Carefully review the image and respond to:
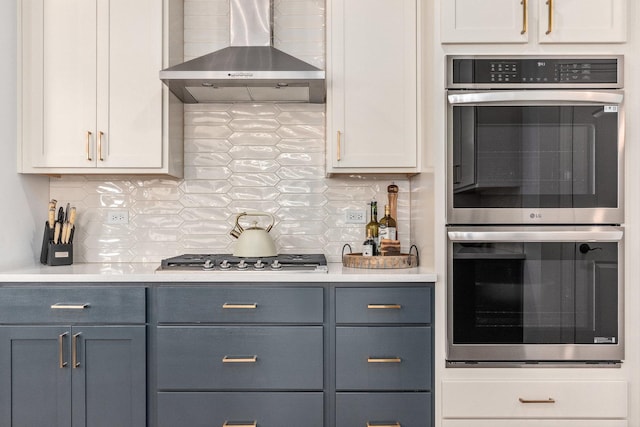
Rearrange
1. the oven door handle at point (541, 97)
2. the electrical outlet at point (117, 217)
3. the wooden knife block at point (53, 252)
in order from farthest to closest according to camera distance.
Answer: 1. the electrical outlet at point (117, 217)
2. the wooden knife block at point (53, 252)
3. the oven door handle at point (541, 97)

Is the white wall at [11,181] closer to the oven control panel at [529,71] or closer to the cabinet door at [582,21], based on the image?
the oven control panel at [529,71]

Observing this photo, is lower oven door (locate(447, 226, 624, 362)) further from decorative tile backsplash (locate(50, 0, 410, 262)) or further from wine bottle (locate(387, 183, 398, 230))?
decorative tile backsplash (locate(50, 0, 410, 262))

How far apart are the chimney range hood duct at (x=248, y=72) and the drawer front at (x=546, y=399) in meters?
1.55

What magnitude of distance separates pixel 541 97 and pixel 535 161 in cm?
27

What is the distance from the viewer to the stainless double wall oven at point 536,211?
6.65 ft

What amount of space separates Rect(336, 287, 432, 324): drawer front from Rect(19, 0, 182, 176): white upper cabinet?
1271 mm

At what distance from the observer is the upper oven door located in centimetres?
203

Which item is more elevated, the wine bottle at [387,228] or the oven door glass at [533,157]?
the oven door glass at [533,157]

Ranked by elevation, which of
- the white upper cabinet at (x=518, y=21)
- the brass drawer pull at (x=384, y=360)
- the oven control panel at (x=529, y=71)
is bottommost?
the brass drawer pull at (x=384, y=360)

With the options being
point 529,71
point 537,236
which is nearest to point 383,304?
point 537,236

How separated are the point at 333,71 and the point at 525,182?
3.40 feet

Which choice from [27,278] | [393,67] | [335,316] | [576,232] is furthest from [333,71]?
[27,278]

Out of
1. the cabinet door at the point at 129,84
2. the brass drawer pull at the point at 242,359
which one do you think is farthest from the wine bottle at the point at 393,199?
the cabinet door at the point at 129,84

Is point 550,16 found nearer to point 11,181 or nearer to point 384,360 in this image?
point 384,360
